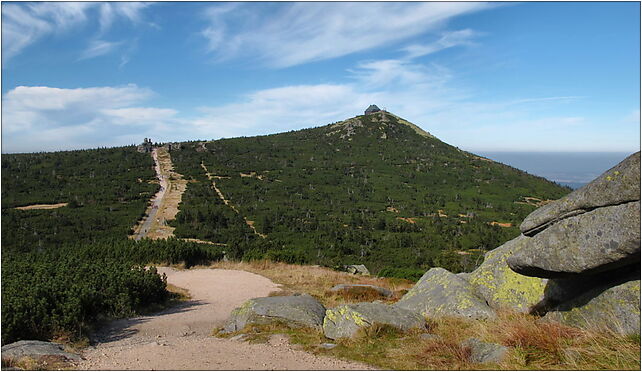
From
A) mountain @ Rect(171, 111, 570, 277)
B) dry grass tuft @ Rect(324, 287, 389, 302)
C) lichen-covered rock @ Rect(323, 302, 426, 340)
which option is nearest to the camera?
lichen-covered rock @ Rect(323, 302, 426, 340)

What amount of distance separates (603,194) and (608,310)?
1.89 metres

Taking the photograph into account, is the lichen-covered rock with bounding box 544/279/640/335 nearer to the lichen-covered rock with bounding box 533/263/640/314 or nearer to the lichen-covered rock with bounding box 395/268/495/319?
the lichen-covered rock with bounding box 533/263/640/314

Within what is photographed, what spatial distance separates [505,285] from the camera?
9164mm

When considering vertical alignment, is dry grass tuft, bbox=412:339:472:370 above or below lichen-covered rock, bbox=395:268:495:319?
above

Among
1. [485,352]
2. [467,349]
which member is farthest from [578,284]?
[467,349]

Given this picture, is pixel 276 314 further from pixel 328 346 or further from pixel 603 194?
pixel 603 194

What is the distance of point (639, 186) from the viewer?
568cm

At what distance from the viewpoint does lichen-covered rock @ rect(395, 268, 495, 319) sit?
8669 mm

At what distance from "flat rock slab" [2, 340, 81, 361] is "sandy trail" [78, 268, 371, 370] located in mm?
358

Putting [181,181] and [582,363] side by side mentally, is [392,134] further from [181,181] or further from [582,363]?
Result: [582,363]

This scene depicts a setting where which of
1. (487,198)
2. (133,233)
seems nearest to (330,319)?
(133,233)

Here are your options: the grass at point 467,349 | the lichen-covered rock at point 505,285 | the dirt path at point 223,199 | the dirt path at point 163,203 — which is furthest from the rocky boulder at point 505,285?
the dirt path at point 223,199

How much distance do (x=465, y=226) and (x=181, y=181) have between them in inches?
2317

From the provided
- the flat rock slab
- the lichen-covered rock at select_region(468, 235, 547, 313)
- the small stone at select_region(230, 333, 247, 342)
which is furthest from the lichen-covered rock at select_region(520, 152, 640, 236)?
the flat rock slab
